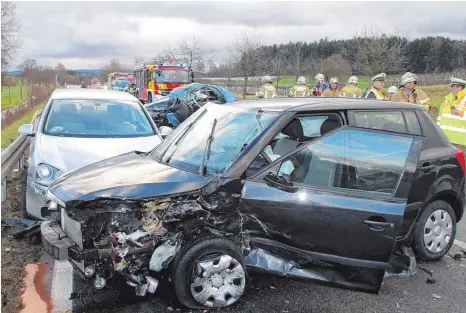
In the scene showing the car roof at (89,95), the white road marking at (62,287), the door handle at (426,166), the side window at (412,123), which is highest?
the side window at (412,123)

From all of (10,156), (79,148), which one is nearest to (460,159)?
(79,148)

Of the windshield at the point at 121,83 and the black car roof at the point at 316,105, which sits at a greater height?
the black car roof at the point at 316,105

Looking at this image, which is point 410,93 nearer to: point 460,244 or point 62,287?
point 460,244

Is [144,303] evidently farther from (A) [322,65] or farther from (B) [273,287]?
(A) [322,65]

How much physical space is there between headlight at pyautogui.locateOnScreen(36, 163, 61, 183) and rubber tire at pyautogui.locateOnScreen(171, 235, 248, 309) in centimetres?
247

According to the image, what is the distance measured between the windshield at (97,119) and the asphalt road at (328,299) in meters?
3.31

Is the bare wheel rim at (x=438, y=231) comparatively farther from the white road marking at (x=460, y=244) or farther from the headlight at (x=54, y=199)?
the headlight at (x=54, y=199)

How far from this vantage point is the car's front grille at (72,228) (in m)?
3.36

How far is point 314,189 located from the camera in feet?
11.9

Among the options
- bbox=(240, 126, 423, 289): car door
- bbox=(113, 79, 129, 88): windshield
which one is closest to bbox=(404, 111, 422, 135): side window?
bbox=(240, 126, 423, 289): car door

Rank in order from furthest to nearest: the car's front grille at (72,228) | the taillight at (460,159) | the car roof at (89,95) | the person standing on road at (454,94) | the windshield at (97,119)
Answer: the person standing on road at (454,94)
the car roof at (89,95)
the windshield at (97,119)
the taillight at (460,159)
the car's front grille at (72,228)

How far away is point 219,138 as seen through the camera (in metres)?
3.98

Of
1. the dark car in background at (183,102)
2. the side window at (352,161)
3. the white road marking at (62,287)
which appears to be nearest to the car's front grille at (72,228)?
the white road marking at (62,287)

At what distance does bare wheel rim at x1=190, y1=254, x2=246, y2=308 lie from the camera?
344 cm
